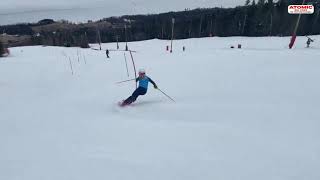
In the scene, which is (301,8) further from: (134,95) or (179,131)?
(179,131)

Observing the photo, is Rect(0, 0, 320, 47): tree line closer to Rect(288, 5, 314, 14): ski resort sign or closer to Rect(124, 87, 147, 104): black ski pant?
Rect(288, 5, 314, 14): ski resort sign

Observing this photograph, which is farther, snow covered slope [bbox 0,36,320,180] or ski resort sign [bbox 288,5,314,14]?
ski resort sign [bbox 288,5,314,14]

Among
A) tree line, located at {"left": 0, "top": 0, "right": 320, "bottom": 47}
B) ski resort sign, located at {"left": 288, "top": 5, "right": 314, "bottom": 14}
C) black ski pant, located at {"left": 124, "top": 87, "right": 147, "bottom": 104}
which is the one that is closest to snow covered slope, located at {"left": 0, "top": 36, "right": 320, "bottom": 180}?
black ski pant, located at {"left": 124, "top": 87, "right": 147, "bottom": 104}

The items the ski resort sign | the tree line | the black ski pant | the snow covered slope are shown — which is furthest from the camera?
the tree line

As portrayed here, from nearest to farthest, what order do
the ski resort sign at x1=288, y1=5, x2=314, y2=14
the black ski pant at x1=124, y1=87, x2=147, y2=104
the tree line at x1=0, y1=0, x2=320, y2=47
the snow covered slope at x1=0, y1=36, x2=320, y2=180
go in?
the snow covered slope at x1=0, y1=36, x2=320, y2=180 → the black ski pant at x1=124, y1=87, x2=147, y2=104 → the ski resort sign at x1=288, y1=5, x2=314, y2=14 → the tree line at x1=0, y1=0, x2=320, y2=47

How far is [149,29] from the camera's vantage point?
87438mm

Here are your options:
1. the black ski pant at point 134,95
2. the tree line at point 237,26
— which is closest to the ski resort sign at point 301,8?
the black ski pant at point 134,95

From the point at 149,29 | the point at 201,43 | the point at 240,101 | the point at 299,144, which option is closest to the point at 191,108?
the point at 240,101

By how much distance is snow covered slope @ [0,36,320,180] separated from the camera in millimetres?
4562

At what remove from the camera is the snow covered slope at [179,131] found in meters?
4.56

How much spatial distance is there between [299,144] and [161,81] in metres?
7.79

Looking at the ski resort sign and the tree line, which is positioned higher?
the ski resort sign

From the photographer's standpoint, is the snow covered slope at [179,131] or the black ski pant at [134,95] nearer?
the snow covered slope at [179,131]

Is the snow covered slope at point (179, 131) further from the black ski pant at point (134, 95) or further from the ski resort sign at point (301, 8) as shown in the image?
the ski resort sign at point (301, 8)
